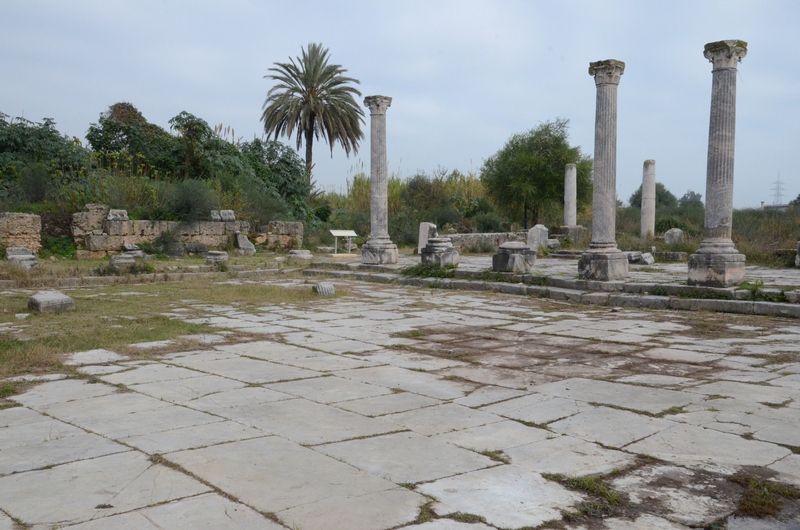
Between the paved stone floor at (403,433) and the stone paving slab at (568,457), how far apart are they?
0.02 metres

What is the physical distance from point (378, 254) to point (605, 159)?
6199 mm

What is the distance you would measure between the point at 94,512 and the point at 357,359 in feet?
12.3

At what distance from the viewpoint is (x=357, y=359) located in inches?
265

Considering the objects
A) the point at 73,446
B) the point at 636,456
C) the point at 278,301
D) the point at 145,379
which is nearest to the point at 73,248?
the point at 278,301

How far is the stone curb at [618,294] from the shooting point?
9641 millimetres

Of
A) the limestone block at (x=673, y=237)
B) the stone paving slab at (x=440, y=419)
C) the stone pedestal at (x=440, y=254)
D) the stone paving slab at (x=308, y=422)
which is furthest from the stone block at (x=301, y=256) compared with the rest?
the stone paving slab at (x=440, y=419)

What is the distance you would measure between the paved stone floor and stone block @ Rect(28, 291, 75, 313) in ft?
10.5

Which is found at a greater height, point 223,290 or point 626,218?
point 626,218

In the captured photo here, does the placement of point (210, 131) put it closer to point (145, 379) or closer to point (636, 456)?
point (145, 379)

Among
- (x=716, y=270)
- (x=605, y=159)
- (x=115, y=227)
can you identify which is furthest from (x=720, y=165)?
(x=115, y=227)

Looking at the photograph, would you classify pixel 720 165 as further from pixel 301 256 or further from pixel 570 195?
pixel 570 195

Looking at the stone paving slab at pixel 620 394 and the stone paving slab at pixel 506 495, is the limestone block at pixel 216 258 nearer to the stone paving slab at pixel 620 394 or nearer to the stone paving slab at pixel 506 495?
the stone paving slab at pixel 620 394

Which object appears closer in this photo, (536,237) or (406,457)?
(406,457)

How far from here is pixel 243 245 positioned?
21.4m
